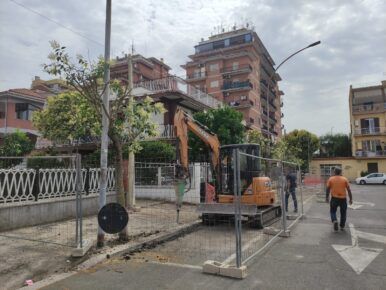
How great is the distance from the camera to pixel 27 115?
34031mm

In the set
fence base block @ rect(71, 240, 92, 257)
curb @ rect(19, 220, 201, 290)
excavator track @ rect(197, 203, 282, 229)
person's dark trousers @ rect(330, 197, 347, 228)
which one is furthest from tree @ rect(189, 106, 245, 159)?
fence base block @ rect(71, 240, 92, 257)

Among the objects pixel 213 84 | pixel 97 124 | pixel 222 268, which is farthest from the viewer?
pixel 213 84

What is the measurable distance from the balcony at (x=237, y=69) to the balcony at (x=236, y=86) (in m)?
1.74

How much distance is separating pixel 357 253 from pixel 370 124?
206 ft

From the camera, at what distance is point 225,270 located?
6.20 meters

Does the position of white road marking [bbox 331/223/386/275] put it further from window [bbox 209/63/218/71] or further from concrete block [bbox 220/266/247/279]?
window [bbox 209/63/218/71]

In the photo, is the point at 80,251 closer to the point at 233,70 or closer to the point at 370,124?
Result: the point at 233,70

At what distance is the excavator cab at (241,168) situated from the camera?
37.7ft

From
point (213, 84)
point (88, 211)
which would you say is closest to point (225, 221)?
point (88, 211)

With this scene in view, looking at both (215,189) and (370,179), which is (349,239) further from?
(370,179)

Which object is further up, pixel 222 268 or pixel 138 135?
pixel 138 135

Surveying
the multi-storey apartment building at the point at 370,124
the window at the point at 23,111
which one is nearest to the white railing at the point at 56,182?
the window at the point at 23,111

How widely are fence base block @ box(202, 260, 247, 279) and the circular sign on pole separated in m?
2.07

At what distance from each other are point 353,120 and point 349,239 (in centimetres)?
6169
